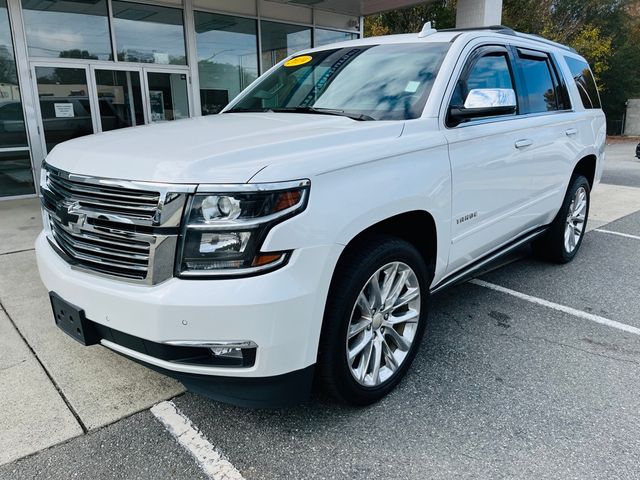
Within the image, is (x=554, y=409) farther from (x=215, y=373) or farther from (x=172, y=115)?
(x=172, y=115)

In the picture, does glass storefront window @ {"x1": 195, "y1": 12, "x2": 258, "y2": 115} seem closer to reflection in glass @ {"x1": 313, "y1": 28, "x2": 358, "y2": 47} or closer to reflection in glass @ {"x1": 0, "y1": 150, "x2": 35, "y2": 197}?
reflection in glass @ {"x1": 313, "y1": 28, "x2": 358, "y2": 47}

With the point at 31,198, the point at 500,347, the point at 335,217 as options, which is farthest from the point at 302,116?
the point at 31,198

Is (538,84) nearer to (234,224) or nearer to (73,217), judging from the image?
(234,224)

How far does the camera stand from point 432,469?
7.67 ft

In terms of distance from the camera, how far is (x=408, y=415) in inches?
107

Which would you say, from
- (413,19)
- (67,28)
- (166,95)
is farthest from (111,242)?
(413,19)

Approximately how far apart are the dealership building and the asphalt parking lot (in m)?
6.01

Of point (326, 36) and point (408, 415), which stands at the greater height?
point (326, 36)

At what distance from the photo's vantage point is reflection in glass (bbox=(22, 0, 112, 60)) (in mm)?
8562

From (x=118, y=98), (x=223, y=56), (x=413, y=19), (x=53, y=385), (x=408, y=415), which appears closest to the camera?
(x=408, y=415)

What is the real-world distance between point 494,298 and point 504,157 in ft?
4.52

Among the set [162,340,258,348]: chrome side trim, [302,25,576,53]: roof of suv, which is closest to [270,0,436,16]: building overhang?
[302,25,576,53]: roof of suv

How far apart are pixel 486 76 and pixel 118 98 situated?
315 inches

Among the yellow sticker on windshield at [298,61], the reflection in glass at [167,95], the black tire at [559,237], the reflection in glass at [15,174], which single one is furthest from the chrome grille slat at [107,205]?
the reflection in glass at [167,95]
